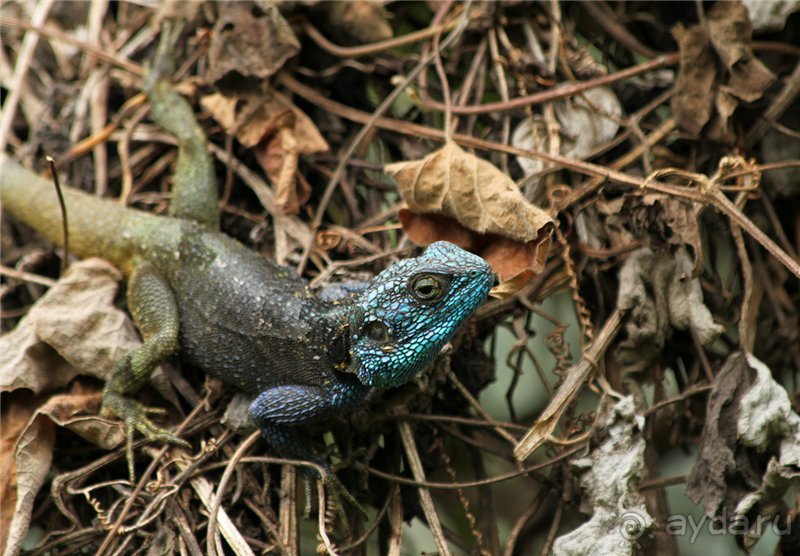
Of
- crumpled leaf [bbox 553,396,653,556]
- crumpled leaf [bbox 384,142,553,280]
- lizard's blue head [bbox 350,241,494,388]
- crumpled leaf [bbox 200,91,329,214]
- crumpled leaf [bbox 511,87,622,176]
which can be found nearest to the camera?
crumpled leaf [bbox 553,396,653,556]

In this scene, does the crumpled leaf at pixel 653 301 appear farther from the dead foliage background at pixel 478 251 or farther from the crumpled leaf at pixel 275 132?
the crumpled leaf at pixel 275 132

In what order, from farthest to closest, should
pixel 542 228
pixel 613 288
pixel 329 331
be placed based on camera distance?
pixel 613 288 < pixel 329 331 < pixel 542 228

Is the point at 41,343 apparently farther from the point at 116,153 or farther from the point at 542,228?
the point at 542,228

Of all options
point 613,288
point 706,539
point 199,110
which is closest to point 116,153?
point 199,110

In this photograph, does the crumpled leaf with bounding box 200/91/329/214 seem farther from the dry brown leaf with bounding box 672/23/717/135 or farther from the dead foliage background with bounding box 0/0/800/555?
the dry brown leaf with bounding box 672/23/717/135

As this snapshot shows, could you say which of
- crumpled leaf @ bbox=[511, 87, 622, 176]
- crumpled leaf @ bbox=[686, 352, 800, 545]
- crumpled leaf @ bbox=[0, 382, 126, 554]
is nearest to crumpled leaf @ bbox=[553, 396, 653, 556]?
crumpled leaf @ bbox=[686, 352, 800, 545]

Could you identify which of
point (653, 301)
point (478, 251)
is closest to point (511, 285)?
point (478, 251)
